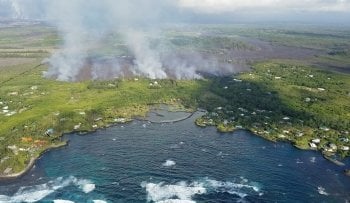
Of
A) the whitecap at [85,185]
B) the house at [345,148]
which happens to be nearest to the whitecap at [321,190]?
the house at [345,148]

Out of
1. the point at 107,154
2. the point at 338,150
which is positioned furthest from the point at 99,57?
the point at 338,150

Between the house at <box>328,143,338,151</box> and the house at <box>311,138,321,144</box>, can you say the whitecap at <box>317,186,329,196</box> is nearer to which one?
the house at <box>328,143,338,151</box>

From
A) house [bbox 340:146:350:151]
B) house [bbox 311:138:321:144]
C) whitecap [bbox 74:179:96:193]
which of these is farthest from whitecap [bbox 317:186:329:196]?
whitecap [bbox 74:179:96:193]

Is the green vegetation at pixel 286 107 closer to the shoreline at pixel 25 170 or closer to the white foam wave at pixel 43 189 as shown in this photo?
the shoreline at pixel 25 170

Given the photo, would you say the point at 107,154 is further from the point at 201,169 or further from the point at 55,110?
the point at 55,110

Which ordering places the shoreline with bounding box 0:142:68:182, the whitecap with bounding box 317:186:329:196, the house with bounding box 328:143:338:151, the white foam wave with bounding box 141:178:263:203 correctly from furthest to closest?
the house with bounding box 328:143:338:151 → the shoreline with bounding box 0:142:68:182 → the whitecap with bounding box 317:186:329:196 → the white foam wave with bounding box 141:178:263:203

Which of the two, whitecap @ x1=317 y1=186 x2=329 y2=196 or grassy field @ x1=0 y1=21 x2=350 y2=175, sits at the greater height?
grassy field @ x1=0 y1=21 x2=350 y2=175

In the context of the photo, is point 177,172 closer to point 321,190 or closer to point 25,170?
point 321,190
